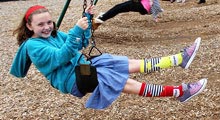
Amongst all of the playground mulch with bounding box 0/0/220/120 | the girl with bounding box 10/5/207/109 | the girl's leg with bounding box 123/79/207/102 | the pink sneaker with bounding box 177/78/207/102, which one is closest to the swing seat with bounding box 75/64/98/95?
the girl with bounding box 10/5/207/109

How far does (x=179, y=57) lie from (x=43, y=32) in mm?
868

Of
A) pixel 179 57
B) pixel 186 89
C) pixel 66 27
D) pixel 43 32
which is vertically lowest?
pixel 66 27

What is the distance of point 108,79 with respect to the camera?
256 cm

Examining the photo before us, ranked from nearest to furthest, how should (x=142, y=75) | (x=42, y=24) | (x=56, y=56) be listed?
(x=56, y=56) < (x=42, y=24) < (x=142, y=75)

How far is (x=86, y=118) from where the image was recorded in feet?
11.9

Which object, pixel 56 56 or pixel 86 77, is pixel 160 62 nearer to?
pixel 86 77

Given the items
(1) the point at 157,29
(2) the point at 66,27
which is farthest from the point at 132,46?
(2) the point at 66,27

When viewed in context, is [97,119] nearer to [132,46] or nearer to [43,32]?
[43,32]

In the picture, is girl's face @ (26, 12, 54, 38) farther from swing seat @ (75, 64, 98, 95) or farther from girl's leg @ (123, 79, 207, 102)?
girl's leg @ (123, 79, 207, 102)

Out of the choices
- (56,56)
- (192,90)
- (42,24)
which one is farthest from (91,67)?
(192,90)

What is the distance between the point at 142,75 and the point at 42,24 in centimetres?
214

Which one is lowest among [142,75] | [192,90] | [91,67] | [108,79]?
[142,75]

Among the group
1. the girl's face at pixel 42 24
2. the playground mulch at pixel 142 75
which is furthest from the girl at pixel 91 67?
the playground mulch at pixel 142 75

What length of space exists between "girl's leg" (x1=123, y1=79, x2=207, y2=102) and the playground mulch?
28.3 inches
